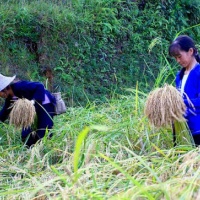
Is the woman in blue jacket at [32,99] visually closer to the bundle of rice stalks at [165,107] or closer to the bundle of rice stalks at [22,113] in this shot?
the bundle of rice stalks at [22,113]

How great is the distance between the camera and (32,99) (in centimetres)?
366

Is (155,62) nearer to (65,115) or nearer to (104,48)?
(104,48)

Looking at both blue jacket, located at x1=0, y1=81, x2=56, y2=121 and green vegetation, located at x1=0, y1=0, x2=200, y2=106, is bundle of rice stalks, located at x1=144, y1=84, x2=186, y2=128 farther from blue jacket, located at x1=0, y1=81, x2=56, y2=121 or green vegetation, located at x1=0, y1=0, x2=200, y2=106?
green vegetation, located at x1=0, y1=0, x2=200, y2=106

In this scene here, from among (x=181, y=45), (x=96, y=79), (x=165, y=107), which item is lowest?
(x=96, y=79)

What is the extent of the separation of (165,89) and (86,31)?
12.5 ft

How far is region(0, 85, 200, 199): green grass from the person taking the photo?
202cm

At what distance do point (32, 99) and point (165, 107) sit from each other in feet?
4.24

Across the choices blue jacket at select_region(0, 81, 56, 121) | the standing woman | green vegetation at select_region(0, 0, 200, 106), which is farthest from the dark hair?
green vegetation at select_region(0, 0, 200, 106)

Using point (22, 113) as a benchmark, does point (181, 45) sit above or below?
above

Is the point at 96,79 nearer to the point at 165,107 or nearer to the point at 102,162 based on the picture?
the point at 102,162

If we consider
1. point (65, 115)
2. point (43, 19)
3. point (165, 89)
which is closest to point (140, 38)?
point (43, 19)

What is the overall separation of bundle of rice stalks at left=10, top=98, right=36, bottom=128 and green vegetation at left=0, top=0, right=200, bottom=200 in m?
0.23

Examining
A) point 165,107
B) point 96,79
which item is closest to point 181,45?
point 165,107

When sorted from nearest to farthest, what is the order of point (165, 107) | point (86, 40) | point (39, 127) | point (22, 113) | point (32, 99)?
point (165, 107) → point (22, 113) → point (32, 99) → point (39, 127) → point (86, 40)
